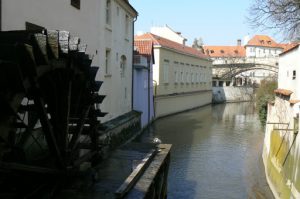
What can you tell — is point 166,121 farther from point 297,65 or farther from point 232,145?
point 297,65

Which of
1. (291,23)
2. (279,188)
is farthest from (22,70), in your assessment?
(291,23)

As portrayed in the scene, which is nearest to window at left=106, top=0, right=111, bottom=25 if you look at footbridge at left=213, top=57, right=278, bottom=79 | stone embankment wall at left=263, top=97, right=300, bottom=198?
stone embankment wall at left=263, top=97, right=300, bottom=198

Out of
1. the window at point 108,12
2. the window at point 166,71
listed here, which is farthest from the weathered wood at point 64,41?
the window at point 166,71

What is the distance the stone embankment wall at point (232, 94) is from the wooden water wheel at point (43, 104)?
4628 centimetres

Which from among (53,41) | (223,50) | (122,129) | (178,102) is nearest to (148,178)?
(53,41)

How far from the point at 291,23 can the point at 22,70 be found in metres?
11.5

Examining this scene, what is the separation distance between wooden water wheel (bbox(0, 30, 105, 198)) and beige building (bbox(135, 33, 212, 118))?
21.4 m

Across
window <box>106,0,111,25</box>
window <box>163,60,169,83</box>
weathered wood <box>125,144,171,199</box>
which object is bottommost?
weathered wood <box>125,144,171,199</box>

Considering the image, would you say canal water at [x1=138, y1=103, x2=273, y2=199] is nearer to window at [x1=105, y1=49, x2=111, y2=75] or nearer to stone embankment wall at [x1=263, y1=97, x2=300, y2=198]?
stone embankment wall at [x1=263, y1=97, x2=300, y2=198]

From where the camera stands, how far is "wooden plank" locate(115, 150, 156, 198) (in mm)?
6714

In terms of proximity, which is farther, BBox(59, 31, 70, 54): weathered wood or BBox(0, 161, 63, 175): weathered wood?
BBox(59, 31, 70, 54): weathered wood

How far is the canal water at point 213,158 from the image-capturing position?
47.0 ft

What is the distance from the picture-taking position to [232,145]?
22453 millimetres

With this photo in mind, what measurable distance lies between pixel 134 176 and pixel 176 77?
29.1 m
